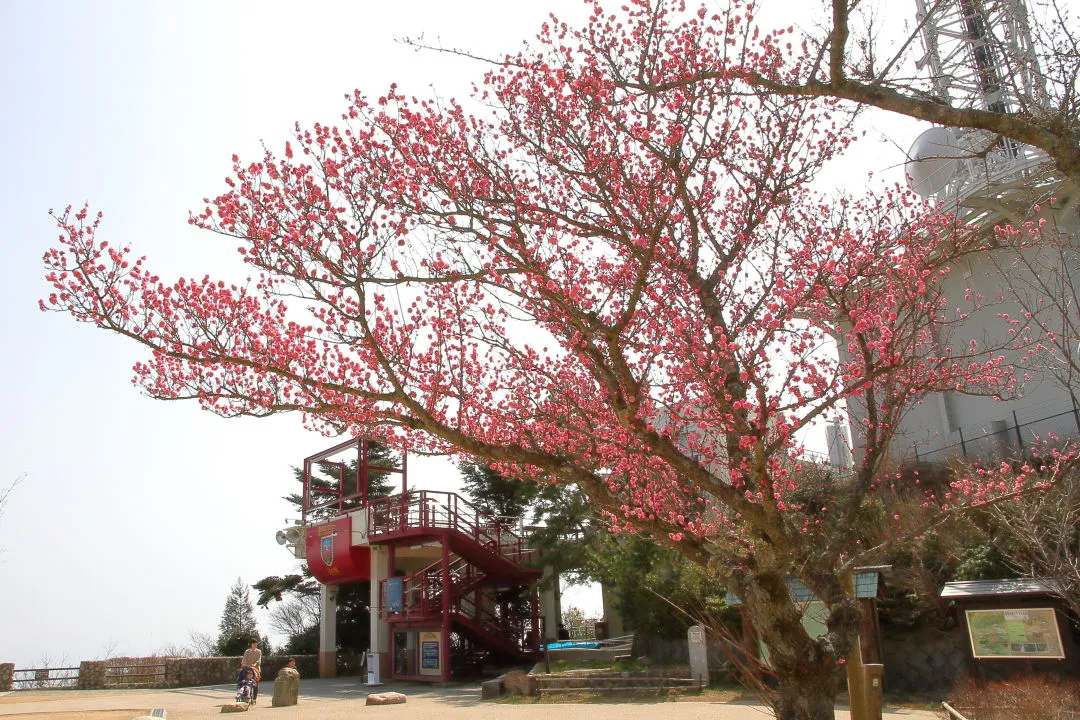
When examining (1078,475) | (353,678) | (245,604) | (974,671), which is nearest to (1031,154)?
(1078,475)

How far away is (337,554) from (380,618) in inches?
98.9

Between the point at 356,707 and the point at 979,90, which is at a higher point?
the point at 979,90

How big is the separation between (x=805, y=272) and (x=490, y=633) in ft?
54.7

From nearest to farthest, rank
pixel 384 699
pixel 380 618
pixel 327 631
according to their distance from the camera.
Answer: pixel 384 699 < pixel 380 618 < pixel 327 631

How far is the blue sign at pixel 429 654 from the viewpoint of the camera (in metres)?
21.2

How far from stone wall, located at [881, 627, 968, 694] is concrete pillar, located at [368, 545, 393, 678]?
44.6 feet

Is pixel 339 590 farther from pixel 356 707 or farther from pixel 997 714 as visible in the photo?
pixel 997 714

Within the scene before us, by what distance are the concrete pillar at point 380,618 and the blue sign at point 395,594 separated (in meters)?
0.63

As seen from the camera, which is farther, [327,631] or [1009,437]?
[327,631]

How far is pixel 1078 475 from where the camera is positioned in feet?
40.6

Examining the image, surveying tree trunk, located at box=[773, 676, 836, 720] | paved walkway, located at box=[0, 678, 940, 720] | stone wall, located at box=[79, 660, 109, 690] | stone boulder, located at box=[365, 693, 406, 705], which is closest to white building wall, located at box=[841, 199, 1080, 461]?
paved walkway, located at box=[0, 678, 940, 720]

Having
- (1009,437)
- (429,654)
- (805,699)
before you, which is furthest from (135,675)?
(1009,437)

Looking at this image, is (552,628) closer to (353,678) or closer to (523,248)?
(353,678)

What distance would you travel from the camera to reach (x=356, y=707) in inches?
634
